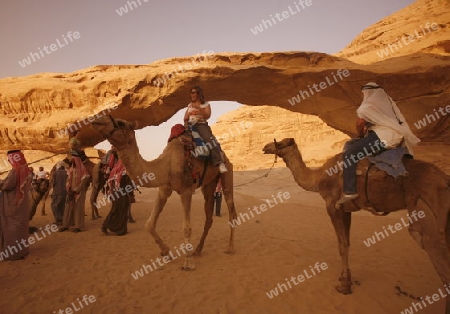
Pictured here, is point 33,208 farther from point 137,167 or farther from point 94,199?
point 137,167

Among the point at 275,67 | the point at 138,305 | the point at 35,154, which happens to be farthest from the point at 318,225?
the point at 35,154

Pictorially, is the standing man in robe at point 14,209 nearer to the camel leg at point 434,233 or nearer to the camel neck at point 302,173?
the camel neck at point 302,173

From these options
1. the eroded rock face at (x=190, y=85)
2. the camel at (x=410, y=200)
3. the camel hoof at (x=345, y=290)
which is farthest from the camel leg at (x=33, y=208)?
the camel hoof at (x=345, y=290)

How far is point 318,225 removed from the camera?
8148mm

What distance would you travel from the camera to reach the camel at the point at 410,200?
2.93 meters

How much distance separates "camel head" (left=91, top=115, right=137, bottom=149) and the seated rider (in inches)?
51.8

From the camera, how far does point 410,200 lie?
3264mm

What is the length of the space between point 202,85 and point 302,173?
9.79m

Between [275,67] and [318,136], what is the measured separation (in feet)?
86.2

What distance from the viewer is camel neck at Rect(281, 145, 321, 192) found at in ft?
14.5

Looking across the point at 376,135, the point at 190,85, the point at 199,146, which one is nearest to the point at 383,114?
the point at 376,135

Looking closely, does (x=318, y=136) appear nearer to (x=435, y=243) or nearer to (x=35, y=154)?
(x=35, y=154)

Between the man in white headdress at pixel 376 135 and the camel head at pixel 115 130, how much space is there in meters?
3.33

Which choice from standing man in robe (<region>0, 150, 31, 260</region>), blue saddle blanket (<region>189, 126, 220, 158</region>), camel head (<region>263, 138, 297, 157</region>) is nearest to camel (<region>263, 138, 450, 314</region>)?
camel head (<region>263, 138, 297, 157</region>)
